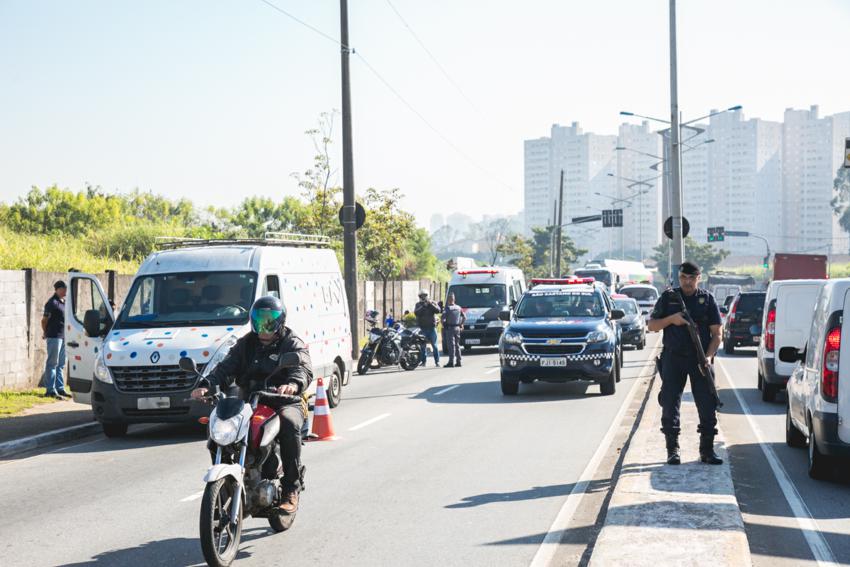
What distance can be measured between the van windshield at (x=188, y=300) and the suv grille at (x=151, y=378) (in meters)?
0.96

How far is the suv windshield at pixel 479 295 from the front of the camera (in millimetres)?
31344

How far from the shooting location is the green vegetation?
28.7 metres

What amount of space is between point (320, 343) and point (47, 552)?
865 centimetres

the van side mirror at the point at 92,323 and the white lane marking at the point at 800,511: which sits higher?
the van side mirror at the point at 92,323

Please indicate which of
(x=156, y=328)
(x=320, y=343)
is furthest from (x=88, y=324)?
(x=320, y=343)

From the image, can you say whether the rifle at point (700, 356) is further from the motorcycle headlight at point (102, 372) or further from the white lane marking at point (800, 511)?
the motorcycle headlight at point (102, 372)

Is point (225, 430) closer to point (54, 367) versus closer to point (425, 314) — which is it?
point (54, 367)

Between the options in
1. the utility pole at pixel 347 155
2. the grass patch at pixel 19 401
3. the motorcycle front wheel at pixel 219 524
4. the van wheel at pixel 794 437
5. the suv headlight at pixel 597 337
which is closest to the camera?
the motorcycle front wheel at pixel 219 524

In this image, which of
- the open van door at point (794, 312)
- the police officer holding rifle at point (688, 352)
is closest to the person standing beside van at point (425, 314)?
the open van door at point (794, 312)

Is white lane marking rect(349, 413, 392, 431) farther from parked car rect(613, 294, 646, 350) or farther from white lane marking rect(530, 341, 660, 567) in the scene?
parked car rect(613, 294, 646, 350)

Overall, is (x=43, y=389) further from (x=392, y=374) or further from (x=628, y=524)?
(x=628, y=524)

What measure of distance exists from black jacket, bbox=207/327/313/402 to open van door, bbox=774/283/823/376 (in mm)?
11705

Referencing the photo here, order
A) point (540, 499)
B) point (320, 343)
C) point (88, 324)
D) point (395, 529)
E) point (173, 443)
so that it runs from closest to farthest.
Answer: point (395, 529), point (540, 499), point (173, 443), point (88, 324), point (320, 343)

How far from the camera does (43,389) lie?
735 inches
